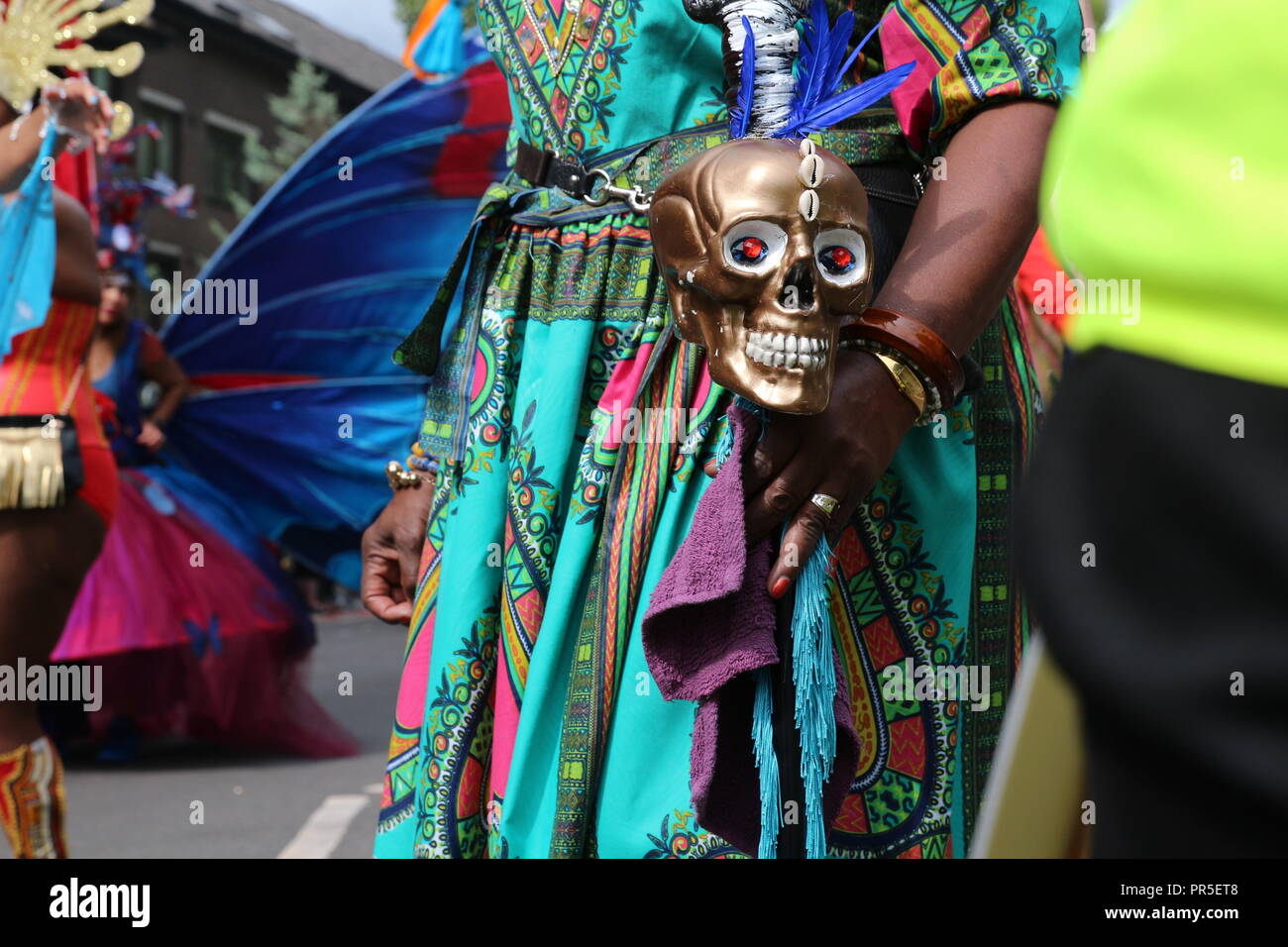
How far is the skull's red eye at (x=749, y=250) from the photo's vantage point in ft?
4.62

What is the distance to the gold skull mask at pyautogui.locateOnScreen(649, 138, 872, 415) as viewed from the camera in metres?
1.39

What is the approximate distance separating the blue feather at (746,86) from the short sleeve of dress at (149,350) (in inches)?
227

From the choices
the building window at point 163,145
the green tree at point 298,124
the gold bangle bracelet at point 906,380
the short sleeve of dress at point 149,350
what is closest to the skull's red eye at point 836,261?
the gold bangle bracelet at point 906,380

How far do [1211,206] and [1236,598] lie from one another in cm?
16

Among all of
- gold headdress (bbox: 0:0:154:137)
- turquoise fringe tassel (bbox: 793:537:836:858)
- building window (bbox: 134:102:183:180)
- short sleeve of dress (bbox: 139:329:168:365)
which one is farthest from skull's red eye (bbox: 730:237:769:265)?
building window (bbox: 134:102:183:180)

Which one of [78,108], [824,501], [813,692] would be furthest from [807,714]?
[78,108]

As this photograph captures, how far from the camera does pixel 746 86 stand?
61.2 inches

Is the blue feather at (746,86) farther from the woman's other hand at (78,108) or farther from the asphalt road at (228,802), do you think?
the asphalt road at (228,802)

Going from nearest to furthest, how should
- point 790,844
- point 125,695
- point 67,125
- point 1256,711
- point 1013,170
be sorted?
point 1256,711
point 790,844
point 1013,170
point 67,125
point 125,695

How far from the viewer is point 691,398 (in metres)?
1.64

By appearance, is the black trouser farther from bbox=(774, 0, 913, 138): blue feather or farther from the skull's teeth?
bbox=(774, 0, 913, 138): blue feather

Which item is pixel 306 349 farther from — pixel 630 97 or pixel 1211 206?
pixel 1211 206

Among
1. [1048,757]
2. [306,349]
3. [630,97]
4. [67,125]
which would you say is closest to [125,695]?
[306,349]

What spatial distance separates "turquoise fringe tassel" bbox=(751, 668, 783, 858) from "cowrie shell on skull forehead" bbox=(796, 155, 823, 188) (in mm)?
456
